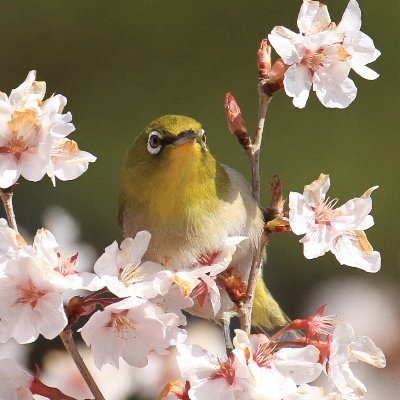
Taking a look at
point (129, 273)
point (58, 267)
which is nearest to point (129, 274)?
point (129, 273)

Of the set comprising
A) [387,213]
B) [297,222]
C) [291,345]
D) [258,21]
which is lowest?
[387,213]

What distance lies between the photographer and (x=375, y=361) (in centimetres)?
163

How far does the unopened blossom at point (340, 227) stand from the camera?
1673 millimetres

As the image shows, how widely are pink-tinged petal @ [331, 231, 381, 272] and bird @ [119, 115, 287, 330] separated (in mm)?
474

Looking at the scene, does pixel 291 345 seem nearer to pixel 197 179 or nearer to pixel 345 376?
pixel 345 376

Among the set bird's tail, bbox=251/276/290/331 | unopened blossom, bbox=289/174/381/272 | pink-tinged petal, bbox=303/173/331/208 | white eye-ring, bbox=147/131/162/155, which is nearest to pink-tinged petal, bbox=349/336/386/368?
unopened blossom, bbox=289/174/381/272

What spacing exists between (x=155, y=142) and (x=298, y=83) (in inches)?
27.4

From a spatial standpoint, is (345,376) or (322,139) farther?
(322,139)

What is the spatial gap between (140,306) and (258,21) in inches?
179

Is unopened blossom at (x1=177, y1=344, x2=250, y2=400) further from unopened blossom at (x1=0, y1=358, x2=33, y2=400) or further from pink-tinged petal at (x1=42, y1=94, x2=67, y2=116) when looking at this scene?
Answer: pink-tinged petal at (x1=42, y1=94, x2=67, y2=116)

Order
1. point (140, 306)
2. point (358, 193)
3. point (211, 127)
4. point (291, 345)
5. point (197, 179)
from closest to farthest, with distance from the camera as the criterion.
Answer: point (140, 306) < point (291, 345) < point (197, 179) < point (358, 193) < point (211, 127)

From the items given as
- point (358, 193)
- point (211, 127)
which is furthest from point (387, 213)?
point (211, 127)

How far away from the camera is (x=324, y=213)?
5.61 feet

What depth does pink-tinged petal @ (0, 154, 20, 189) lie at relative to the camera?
5.09ft
